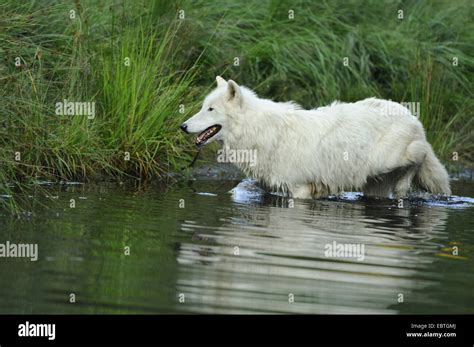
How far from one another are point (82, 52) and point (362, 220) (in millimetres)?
4302

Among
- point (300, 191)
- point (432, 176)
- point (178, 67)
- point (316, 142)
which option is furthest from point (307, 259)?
point (178, 67)

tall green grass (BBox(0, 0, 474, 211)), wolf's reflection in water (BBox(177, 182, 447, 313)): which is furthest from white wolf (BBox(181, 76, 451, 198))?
tall green grass (BBox(0, 0, 474, 211))

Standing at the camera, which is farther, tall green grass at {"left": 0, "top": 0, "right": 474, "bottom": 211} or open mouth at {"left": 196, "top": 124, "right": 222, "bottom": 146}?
open mouth at {"left": 196, "top": 124, "right": 222, "bottom": 146}

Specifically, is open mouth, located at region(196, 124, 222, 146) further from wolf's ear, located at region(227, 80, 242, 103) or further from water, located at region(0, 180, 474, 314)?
water, located at region(0, 180, 474, 314)

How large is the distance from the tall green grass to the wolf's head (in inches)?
43.5

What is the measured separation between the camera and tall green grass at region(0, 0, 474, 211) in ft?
35.3

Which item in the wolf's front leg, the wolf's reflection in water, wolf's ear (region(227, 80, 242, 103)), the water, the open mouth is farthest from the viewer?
the wolf's front leg

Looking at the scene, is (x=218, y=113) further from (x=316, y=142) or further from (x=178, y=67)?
(x=178, y=67)

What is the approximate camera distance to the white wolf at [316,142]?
11.0 meters

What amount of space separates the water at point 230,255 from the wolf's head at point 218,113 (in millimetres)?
A: 782

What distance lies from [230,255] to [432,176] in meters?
4.66

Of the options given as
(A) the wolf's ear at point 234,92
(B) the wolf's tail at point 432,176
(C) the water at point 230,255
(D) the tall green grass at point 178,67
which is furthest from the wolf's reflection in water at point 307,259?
(D) the tall green grass at point 178,67

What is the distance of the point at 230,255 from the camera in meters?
7.54
